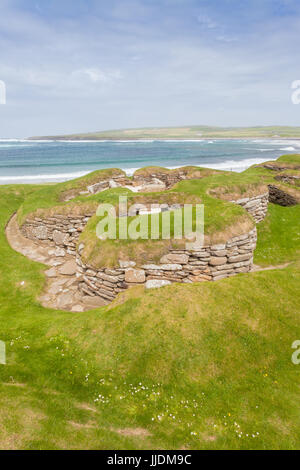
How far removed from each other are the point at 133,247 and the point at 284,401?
7811 mm

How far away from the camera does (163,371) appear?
7.00m

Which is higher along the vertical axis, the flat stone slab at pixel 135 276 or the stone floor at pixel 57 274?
the flat stone slab at pixel 135 276

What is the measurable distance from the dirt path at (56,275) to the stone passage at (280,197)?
1950 cm

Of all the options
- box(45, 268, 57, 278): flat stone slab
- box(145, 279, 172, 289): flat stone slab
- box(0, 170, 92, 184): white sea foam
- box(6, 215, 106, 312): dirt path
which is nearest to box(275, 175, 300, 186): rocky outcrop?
box(145, 279, 172, 289): flat stone slab

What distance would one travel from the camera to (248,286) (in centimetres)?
927

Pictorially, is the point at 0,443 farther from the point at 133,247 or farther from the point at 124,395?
the point at 133,247

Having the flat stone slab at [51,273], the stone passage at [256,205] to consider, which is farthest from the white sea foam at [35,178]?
the stone passage at [256,205]

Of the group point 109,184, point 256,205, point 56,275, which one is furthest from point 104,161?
point 56,275

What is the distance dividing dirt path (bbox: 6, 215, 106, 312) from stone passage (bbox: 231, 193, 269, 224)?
43.1ft

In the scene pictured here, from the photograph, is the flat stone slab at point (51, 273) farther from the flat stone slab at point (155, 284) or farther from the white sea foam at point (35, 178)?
the white sea foam at point (35, 178)

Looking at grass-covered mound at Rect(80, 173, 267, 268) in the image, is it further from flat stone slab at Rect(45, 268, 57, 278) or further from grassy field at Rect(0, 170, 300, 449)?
flat stone slab at Rect(45, 268, 57, 278)

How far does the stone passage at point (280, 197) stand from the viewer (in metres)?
22.1

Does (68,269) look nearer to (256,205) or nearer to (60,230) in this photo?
(60,230)

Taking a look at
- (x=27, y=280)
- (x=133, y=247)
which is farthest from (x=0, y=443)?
(x=27, y=280)
